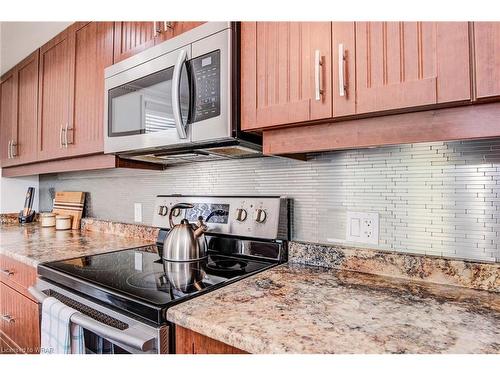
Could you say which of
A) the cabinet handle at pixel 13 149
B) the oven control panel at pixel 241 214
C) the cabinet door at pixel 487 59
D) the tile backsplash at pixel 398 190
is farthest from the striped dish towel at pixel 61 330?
the cabinet handle at pixel 13 149

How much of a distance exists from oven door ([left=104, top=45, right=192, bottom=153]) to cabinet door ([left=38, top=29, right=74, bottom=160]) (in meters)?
0.58

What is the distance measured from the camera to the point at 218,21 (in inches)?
40.0

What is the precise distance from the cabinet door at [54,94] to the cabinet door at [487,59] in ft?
6.10

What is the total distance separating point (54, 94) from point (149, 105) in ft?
3.54

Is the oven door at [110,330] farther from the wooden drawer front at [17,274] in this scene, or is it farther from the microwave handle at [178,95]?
the microwave handle at [178,95]

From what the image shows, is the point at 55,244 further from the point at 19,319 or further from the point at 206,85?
the point at 206,85

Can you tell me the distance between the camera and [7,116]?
2.41m

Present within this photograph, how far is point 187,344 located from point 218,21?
96 centimetres

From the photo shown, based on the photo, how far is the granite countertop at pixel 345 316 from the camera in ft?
1.86

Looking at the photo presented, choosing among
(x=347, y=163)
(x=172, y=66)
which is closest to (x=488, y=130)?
(x=347, y=163)

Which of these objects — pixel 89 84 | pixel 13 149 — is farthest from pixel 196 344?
pixel 13 149

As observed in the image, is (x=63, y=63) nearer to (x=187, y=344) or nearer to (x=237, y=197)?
(x=237, y=197)

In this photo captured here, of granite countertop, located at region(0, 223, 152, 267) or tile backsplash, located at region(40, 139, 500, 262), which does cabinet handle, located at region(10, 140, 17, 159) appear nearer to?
granite countertop, located at region(0, 223, 152, 267)

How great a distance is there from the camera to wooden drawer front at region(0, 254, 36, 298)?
129 cm
